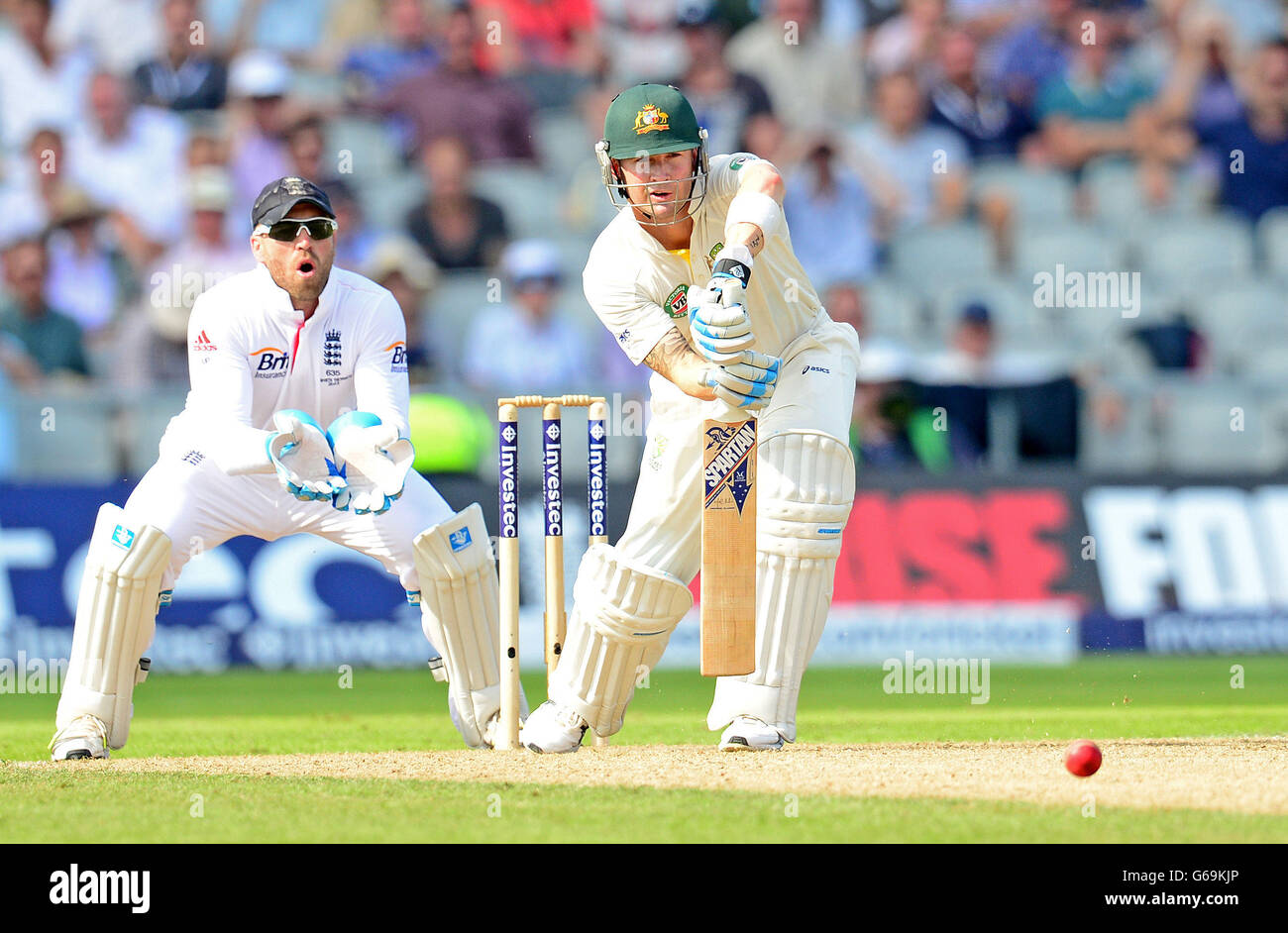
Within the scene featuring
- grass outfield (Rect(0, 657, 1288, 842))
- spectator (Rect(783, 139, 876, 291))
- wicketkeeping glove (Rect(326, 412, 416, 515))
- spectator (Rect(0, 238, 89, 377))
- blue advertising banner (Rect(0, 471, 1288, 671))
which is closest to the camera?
grass outfield (Rect(0, 657, 1288, 842))

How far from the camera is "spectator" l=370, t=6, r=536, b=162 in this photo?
1262 cm

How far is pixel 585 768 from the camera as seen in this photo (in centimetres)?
571

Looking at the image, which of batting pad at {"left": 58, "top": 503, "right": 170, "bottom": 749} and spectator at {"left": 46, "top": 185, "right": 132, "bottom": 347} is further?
spectator at {"left": 46, "top": 185, "right": 132, "bottom": 347}

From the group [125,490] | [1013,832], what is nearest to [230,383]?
[1013,832]

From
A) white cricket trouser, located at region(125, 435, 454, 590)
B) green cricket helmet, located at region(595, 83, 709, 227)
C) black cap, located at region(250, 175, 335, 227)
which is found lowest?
white cricket trouser, located at region(125, 435, 454, 590)

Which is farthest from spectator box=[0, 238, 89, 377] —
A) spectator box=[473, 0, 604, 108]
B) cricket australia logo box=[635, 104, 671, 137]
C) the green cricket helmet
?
cricket australia logo box=[635, 104, 671, 137]

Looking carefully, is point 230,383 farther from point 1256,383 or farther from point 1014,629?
point 1256,383

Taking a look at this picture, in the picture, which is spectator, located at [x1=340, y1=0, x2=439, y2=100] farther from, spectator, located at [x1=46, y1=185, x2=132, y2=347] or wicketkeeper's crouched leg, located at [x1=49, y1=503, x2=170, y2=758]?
wicketkeeper's crouched leg, located at [x1=49, y1=503, x2=170, y2=758]

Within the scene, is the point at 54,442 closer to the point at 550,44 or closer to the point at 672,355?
the point at 550,44

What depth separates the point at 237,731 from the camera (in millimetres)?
7512

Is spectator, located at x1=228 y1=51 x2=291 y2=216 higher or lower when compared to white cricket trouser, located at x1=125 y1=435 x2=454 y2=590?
higher

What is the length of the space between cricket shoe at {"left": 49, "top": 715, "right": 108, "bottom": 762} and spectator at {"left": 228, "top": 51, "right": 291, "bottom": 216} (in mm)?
6431

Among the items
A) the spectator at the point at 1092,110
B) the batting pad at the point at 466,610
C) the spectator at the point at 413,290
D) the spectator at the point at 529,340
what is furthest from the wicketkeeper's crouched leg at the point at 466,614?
the spectator at the point at 1092,110

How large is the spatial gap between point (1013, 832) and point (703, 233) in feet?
7.67
